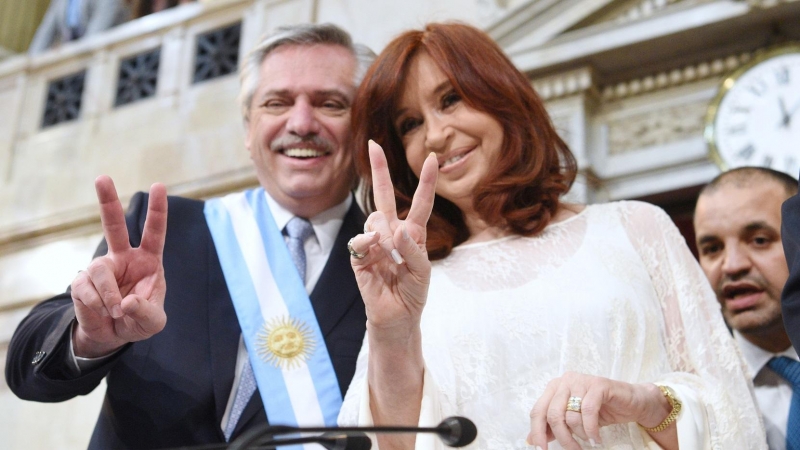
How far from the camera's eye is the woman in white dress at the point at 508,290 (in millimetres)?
1545

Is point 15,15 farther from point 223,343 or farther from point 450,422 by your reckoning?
point 450,422

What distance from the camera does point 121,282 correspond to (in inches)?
65.2

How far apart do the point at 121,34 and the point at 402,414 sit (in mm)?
5397

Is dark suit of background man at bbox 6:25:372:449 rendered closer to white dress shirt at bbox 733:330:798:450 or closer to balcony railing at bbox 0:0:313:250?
white dress shirt at bbox 733:330:798:450

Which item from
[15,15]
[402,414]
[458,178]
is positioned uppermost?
[15,15]

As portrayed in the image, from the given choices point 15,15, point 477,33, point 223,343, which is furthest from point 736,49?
point 15,15

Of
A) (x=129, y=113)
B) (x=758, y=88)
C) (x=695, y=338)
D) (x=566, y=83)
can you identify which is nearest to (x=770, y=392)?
(x=695, y=338)

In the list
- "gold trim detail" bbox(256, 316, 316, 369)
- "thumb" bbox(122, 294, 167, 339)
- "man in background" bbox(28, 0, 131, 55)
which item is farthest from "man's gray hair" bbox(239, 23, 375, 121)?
"man in background" bbox(28, 0, 131, 55)

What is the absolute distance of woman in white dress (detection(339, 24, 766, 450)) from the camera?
1545 millimetres

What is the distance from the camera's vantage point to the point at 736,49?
12.7ft

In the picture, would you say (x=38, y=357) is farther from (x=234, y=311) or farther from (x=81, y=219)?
(x=81, y=219)

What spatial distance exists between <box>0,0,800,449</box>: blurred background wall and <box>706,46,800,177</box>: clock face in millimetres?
64

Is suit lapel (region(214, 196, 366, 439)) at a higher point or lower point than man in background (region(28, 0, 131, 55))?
lower

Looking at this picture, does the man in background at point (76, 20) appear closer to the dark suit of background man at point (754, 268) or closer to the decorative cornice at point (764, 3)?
the decorative cornice at point (764, 3)
